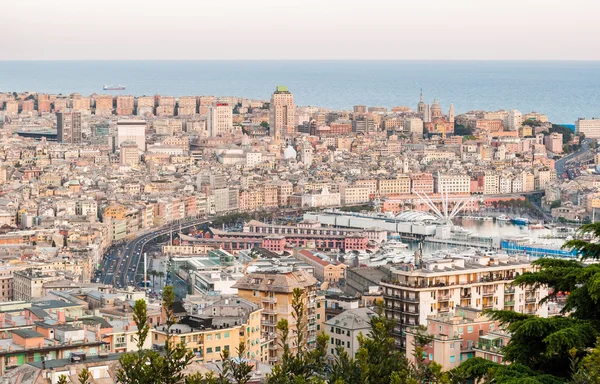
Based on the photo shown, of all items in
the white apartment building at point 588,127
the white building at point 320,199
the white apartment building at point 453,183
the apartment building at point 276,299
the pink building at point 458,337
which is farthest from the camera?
the white apartment building at point 588,127

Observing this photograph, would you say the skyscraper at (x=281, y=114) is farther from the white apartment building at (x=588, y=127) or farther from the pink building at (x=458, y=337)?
the pink building at (x=458, y=337)

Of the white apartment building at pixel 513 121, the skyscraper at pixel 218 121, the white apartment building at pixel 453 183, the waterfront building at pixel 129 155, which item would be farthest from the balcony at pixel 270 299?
the white apartment building at pixel 513 121

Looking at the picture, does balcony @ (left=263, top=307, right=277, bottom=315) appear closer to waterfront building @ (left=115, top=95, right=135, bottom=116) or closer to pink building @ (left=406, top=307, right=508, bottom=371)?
pink building @ (left=406, top=307, right=508, bottom=371)

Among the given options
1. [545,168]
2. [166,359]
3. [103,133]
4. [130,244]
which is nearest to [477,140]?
[545,168]

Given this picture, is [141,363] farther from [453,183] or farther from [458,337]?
[453,183]

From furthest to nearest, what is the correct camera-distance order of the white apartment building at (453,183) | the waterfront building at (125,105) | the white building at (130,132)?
the waterfront building at (125,105) → the white building at (130,132) → the white apartment building at (453,183)

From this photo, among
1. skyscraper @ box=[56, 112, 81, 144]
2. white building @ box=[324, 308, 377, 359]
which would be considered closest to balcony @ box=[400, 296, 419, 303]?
white building @ box=[324, 308, 377, 359]

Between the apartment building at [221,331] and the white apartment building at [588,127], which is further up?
the white apartment building at [588,127]

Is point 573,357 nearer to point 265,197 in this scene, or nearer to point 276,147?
point 265,197
